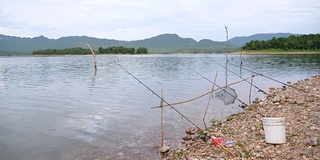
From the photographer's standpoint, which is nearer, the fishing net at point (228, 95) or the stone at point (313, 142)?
the stone at point (313, 142)

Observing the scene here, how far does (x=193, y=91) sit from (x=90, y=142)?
49.0 feet

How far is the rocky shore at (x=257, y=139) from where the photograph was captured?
27.1ft

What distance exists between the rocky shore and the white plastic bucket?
0.62ft

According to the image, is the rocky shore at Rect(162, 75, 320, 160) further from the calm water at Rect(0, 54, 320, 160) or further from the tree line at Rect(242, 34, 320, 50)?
the tree line at Rect(242, 34, 320, 50)

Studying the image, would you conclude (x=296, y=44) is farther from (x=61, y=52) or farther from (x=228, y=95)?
(x=61, y=52)

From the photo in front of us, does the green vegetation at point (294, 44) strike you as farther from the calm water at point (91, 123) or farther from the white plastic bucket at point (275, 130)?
the white plastic bucket at point (275, 130)

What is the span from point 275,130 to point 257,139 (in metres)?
1.08

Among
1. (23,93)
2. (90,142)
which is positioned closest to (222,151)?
(90,142)

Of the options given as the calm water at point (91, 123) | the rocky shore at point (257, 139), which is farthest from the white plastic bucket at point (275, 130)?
the calm water at point (91, 123)

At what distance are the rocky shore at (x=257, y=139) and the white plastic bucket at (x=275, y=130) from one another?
19 centimetres

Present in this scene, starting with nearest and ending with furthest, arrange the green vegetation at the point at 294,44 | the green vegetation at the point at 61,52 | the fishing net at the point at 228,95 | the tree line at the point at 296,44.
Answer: the fishing net at the point at 228,95
the tree line at the point at 296,44
the green vegetation at the point at 294,44
the green vegetation at the point at 61,52

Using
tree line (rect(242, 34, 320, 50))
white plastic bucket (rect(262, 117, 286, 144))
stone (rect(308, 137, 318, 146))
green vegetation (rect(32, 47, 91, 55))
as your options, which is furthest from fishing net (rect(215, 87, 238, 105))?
green vegetation (rect(32, 47, 91, 55))

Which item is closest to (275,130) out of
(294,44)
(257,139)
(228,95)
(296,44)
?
(257,139)

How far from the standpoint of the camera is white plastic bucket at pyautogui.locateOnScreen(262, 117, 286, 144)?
848 cm
